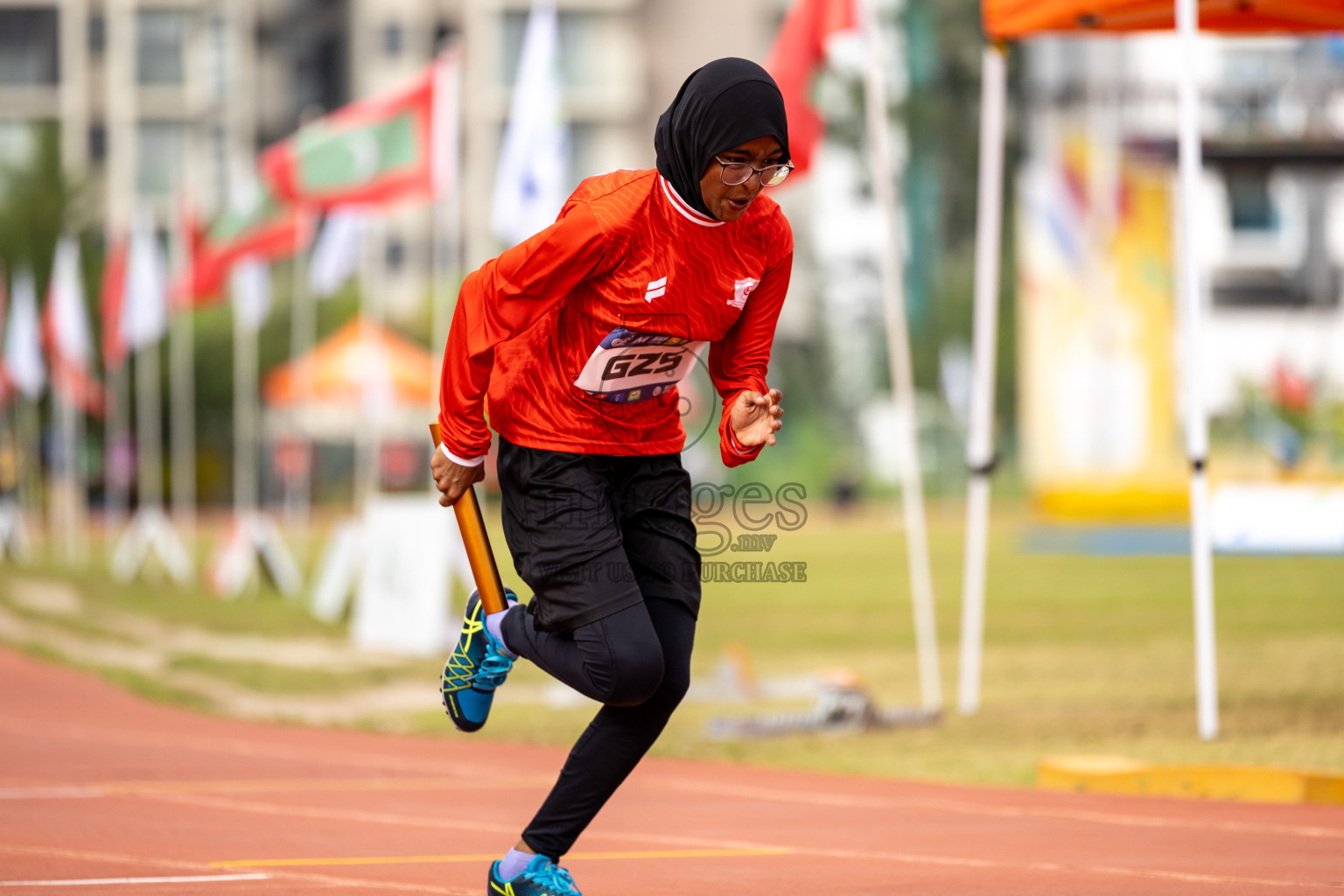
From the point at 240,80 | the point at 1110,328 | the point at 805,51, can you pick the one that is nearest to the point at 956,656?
the point at 805,51

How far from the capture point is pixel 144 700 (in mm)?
12656

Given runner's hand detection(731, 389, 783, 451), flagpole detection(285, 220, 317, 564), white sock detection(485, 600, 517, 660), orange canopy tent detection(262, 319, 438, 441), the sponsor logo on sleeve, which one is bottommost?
flagpole detection(285, 220, 317, 564)

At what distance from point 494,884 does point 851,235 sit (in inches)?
2626

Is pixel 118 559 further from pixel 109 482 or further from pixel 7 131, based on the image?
pixel 7 131

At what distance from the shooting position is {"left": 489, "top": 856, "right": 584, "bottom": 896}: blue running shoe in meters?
4.81

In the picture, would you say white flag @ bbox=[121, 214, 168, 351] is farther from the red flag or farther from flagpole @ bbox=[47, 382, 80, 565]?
flagpole @ bbox=[47, 382, 80, 565]

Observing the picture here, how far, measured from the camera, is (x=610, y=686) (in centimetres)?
475

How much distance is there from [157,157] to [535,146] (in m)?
58.2

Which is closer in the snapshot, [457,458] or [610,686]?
[610,686]

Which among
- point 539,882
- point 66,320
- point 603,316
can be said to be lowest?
point 66,320

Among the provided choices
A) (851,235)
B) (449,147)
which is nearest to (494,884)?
(449,147)

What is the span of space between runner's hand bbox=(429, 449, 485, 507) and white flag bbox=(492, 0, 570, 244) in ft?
32.3

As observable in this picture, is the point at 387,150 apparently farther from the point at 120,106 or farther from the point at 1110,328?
the point at 120,106

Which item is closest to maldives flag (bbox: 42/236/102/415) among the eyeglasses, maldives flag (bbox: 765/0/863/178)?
maldives flag (bbox: 765/0/863/178)
